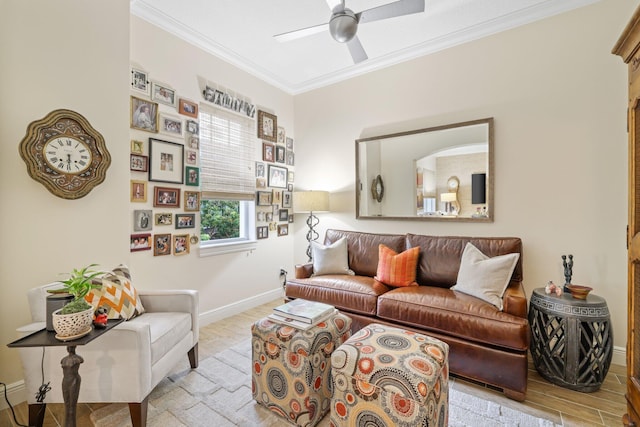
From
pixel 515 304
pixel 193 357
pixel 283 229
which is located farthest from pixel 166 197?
pixel 515 304

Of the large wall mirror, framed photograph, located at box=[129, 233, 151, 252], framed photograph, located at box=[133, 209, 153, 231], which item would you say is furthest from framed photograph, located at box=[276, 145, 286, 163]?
framed photograph, located at box=[129, 233, 151, 252]

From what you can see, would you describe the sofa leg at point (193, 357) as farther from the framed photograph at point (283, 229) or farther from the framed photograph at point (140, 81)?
the framed photograph at point (140, 81)

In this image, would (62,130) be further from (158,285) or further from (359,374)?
(359,374)

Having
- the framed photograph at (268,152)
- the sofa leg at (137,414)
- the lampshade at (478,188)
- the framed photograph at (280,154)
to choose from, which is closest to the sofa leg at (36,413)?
the sofa leg at (137,414)

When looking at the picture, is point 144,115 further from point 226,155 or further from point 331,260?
point 331,260

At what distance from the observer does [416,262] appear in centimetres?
278

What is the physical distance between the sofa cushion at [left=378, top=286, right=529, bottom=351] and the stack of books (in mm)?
699

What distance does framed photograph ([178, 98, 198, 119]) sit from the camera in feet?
9.32

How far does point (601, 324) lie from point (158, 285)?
344 centimetres

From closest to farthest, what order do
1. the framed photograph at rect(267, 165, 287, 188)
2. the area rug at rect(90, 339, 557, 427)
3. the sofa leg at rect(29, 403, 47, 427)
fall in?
the sofa leg at rect(29, 403, 47, 427) → the area rug at rect(90, 339, 557, 427) → the framed photograph at rect(267, 165, 287, 188)

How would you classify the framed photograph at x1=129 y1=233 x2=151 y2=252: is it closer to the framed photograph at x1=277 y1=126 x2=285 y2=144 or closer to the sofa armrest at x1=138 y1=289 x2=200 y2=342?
the sofa armrest at x1=138 y1=289 x2=200 y2=342

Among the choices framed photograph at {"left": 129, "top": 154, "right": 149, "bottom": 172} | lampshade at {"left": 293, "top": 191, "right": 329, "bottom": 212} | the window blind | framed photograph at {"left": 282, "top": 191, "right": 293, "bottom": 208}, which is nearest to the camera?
framed photograph at {"left": 129, "top": 154, "right": 149, "bottom": 172}

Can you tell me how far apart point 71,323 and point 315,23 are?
9.58 ft

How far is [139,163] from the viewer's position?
8.26ft
